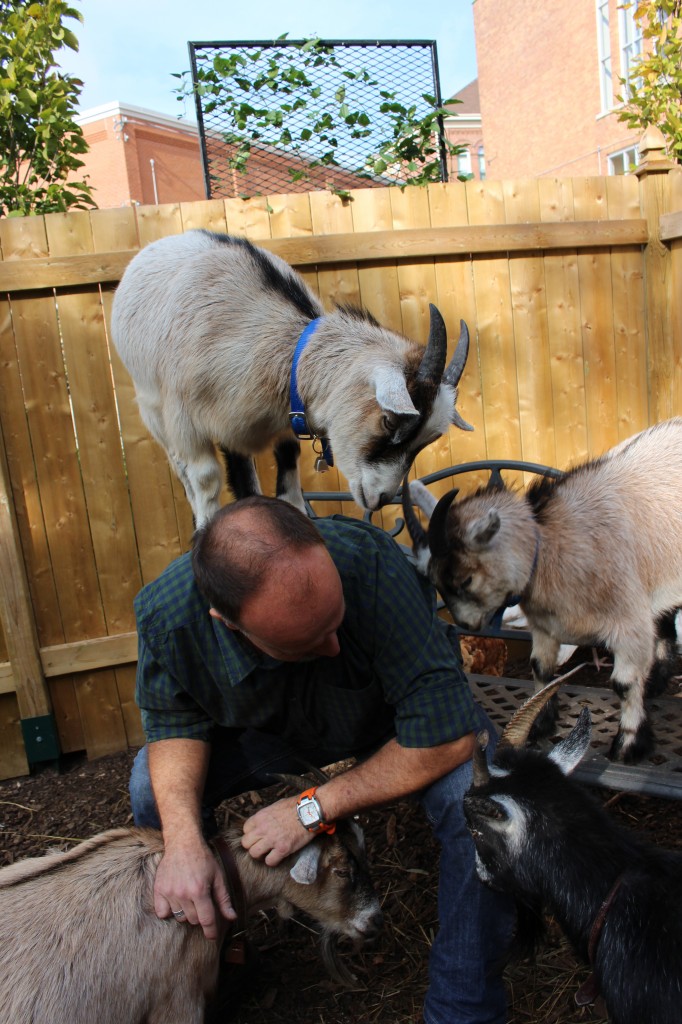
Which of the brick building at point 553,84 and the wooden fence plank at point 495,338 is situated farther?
the brick building at point 553,84

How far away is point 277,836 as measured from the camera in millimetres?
2098

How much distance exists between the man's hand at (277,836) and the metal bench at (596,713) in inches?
41.3

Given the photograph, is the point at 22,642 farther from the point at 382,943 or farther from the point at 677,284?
the point at 677,284

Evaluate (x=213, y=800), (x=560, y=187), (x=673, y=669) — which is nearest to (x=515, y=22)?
(x=560, y=187)

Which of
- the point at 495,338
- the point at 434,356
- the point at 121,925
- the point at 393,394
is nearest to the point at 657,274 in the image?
the point at 495,338

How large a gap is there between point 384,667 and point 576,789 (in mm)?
573

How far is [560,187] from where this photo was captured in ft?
14.6

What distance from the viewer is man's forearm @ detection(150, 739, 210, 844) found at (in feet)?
6.82

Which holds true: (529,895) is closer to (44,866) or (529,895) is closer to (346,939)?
(346,939)

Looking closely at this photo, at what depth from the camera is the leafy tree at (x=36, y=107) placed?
4207 mm

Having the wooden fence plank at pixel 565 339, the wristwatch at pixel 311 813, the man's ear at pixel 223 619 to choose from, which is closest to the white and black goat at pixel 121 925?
the wristwatch at pixel 311 813

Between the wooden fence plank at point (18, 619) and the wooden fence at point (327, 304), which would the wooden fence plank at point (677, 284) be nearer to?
the wooden fence at point (327, 304)

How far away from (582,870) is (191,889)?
3.26ft

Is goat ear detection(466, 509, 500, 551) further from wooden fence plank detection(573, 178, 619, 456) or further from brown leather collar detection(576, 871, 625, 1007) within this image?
wooden fence plank detection(573, 178, 619, 456)
